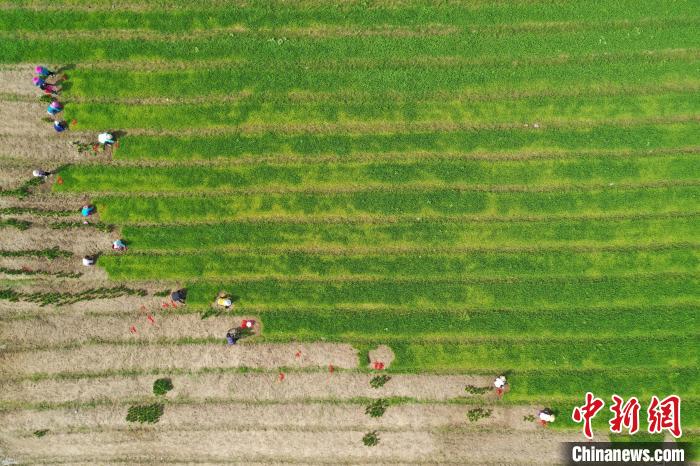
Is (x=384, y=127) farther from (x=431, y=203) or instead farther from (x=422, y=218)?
(x=422, y=218)

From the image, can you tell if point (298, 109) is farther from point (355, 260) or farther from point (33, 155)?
point (33, 155)

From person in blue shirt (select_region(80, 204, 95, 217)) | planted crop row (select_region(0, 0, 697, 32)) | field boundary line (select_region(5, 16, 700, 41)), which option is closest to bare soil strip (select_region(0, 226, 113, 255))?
person in blue shirt (select_region(80, 204, 95, 217))

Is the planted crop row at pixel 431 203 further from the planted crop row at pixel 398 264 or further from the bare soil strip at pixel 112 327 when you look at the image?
the bare soil strip at pixel 112 327

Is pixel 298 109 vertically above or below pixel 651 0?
below

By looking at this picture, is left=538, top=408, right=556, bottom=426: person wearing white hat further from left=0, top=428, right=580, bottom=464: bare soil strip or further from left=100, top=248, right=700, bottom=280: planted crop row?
left=100, top=248, right=700, bottom=280: planted crop row

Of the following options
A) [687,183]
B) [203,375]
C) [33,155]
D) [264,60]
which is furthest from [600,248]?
[33,155]

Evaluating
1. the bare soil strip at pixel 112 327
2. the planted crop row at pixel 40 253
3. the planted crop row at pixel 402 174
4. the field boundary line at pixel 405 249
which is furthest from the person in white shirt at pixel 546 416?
the planted crop row at pixel 40 253
